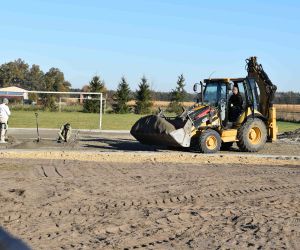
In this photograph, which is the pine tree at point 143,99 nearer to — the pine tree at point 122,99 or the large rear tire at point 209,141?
the pine tree at point 122,99

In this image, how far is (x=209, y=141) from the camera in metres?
16.7

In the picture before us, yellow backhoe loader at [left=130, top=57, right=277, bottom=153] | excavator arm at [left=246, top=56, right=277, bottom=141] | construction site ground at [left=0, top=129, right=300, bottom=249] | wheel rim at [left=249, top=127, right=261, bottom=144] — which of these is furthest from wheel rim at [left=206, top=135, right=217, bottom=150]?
excavator arm at [left=246, top=56, right=277, bottom=141]

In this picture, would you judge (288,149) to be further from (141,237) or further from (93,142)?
(141,237)

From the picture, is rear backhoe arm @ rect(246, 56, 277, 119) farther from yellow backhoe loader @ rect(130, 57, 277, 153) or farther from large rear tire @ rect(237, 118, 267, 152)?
large rear tire @ rect(237, 118, 267, 152)

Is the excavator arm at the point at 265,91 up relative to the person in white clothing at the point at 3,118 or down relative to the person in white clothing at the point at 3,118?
up

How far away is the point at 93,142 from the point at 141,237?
1419 centimetres

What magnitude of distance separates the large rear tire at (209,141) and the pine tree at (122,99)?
Result: 47.4 metres

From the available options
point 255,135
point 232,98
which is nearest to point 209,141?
point 232,98

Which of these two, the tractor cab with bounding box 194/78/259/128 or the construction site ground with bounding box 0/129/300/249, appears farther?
the tractor cab with bounding box 194/78/259/128

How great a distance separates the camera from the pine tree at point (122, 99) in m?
64.1

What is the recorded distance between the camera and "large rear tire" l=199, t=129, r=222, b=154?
16.5 metres

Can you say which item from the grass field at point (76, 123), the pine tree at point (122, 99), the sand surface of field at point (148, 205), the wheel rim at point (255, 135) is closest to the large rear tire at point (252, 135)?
the wheel rim at point (255, 135)

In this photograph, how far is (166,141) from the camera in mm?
16500

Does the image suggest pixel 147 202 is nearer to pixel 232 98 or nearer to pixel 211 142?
pixel 211 142
